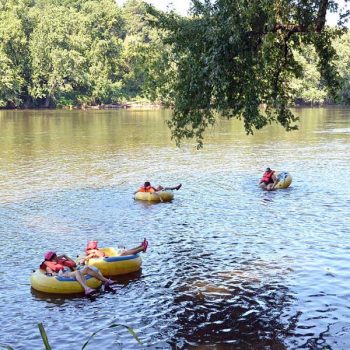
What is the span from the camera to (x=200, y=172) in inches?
1319

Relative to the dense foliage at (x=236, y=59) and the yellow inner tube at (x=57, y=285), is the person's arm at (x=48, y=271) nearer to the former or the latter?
the yellow inner tube at (x=57, y=285)

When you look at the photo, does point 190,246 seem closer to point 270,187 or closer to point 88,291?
point 88,291

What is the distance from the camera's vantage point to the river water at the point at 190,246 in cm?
1242

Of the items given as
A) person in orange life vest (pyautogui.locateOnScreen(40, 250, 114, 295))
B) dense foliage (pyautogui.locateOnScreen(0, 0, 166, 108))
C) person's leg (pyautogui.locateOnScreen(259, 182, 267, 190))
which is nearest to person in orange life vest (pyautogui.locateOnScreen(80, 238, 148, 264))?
person in orange life vest (pyautogui.locateOnScreen(40, 250, 114, 295))

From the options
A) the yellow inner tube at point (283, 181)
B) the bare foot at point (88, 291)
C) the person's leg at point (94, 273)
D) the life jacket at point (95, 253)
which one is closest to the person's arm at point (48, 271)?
the person's leg at point (94, 273)

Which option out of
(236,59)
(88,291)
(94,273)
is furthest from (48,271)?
(236,59)

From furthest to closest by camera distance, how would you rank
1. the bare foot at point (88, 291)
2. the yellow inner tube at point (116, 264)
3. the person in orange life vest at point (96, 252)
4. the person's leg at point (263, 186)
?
the person's leg at point (263, 186)
the person in orange life vest at point (96, 252)
the yellow inner tube at point (116, 264)
the bare foot at point (88, 291)

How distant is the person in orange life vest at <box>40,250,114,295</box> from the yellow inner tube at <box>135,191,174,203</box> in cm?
1012

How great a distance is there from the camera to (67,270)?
15.3 m

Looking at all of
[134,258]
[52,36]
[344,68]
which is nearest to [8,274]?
[134,258]

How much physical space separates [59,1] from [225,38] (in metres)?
150

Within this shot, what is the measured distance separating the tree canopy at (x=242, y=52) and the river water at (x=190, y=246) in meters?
4.28

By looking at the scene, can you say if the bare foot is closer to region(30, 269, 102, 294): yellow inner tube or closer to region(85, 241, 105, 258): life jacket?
region(30, 269, 102, 294): yellow inner tube

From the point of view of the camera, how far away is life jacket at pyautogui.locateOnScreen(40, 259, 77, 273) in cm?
1517
